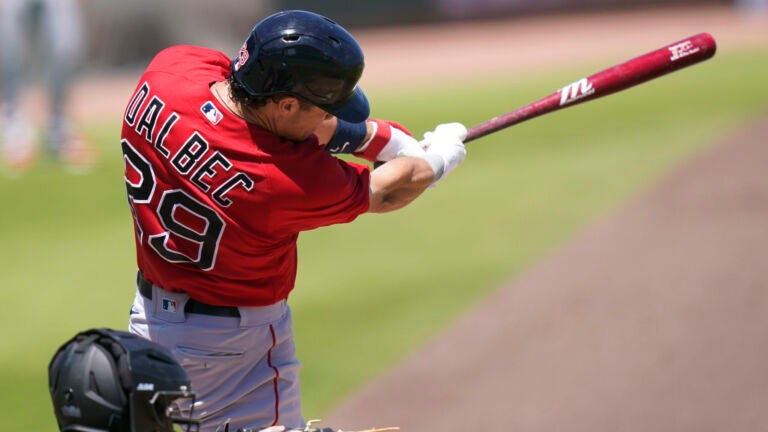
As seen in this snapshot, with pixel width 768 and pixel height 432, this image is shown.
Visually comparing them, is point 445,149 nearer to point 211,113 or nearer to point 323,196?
point 323,196

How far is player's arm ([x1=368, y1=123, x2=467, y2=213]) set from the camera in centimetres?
348

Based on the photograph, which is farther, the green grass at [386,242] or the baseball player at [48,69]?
the baseball player at [48,69]

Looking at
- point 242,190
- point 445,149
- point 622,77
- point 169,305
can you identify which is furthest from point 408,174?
point 622,77

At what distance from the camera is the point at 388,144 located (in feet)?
13.0

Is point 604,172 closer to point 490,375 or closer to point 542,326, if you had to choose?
point 542,326

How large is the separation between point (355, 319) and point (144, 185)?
374 centimetres

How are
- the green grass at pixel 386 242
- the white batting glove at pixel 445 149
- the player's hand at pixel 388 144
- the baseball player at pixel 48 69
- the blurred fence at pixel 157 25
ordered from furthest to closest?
the blurred fence at pixel 157 25
the baseball player at pixel 48 69
the green grass at pixel 386 242
the player's hand at pixel 388 144
the white batting glove at pixel 445 149

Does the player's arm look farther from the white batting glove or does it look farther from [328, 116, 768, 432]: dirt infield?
[328, 116, 768, 432]: dirt infield

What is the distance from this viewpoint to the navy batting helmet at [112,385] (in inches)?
95.1

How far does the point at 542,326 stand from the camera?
681 centimetres

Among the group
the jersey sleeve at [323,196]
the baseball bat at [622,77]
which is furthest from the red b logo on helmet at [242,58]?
the baseball bat at [622,77]

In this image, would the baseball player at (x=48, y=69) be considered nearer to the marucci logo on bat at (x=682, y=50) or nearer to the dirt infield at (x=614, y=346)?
the dirt infield at (x=614, y=346)

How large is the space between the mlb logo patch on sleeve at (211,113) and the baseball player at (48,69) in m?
7.18

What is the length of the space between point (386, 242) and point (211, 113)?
537 centimetres
